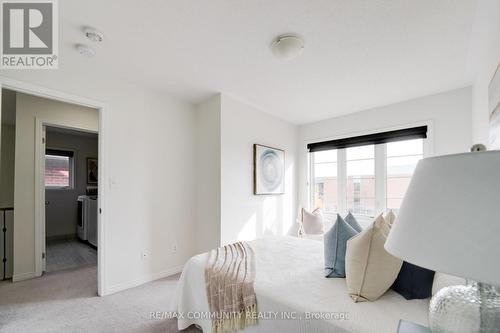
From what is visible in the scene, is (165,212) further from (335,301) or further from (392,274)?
(392,274)

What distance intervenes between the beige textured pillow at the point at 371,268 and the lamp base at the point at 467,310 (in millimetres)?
508

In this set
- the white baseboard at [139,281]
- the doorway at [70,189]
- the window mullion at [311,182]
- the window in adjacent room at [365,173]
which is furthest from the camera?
the doorway at [70,189]

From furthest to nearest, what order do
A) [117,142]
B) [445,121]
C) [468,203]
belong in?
1. [445,121]
2. [117,142]
3. [468,203]

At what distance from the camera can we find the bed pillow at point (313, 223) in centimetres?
369

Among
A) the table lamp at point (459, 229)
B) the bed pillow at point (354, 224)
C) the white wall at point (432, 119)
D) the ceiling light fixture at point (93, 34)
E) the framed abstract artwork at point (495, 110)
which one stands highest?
the ceiling light fixture at point (93, 34)

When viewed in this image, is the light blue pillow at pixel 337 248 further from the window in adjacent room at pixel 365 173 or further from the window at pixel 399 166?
the window at pixel 399 166

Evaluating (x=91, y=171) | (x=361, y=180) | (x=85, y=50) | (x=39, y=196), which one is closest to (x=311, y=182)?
(x=361, y=180)

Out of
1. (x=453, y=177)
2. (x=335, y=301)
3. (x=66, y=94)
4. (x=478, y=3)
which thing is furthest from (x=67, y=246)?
(x=478, y=3)

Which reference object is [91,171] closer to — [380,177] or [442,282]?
[380,177]

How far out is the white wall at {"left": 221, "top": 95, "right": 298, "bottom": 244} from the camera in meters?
3.07

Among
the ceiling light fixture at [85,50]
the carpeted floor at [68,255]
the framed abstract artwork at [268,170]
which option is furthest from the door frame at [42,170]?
the framed abstract artwork at [268,170]

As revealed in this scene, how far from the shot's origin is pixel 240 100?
3.26 meters

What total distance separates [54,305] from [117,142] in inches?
70.4

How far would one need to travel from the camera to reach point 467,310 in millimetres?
688
